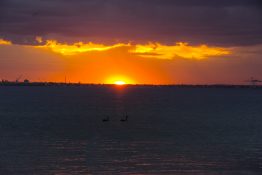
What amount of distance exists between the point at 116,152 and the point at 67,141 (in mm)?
12935

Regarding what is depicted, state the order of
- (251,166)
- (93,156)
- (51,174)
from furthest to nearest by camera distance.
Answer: (93,156) < (251,166) < (51,174)

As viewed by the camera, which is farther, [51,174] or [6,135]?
[6,135]

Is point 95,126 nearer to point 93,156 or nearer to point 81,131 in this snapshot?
point 81,131

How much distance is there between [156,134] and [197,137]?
7.26 meters

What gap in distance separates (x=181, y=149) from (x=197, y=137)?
15179 millimetres

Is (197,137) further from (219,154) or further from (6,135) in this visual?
(6,135)

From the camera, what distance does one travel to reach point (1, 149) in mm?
62844

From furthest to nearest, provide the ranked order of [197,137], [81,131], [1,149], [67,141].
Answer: [81,131] → [197,137] → [67,141] → [1,149]

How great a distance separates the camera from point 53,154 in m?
59.2

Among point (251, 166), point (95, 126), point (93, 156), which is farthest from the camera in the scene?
point (95, 126)

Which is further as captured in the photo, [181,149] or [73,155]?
[181,149]

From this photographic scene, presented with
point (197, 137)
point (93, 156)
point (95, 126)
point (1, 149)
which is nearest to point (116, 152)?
point (93, 156)

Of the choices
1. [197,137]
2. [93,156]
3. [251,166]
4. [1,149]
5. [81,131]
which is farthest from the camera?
[81,131]

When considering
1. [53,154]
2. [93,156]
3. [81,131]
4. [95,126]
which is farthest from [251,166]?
[95,126]
